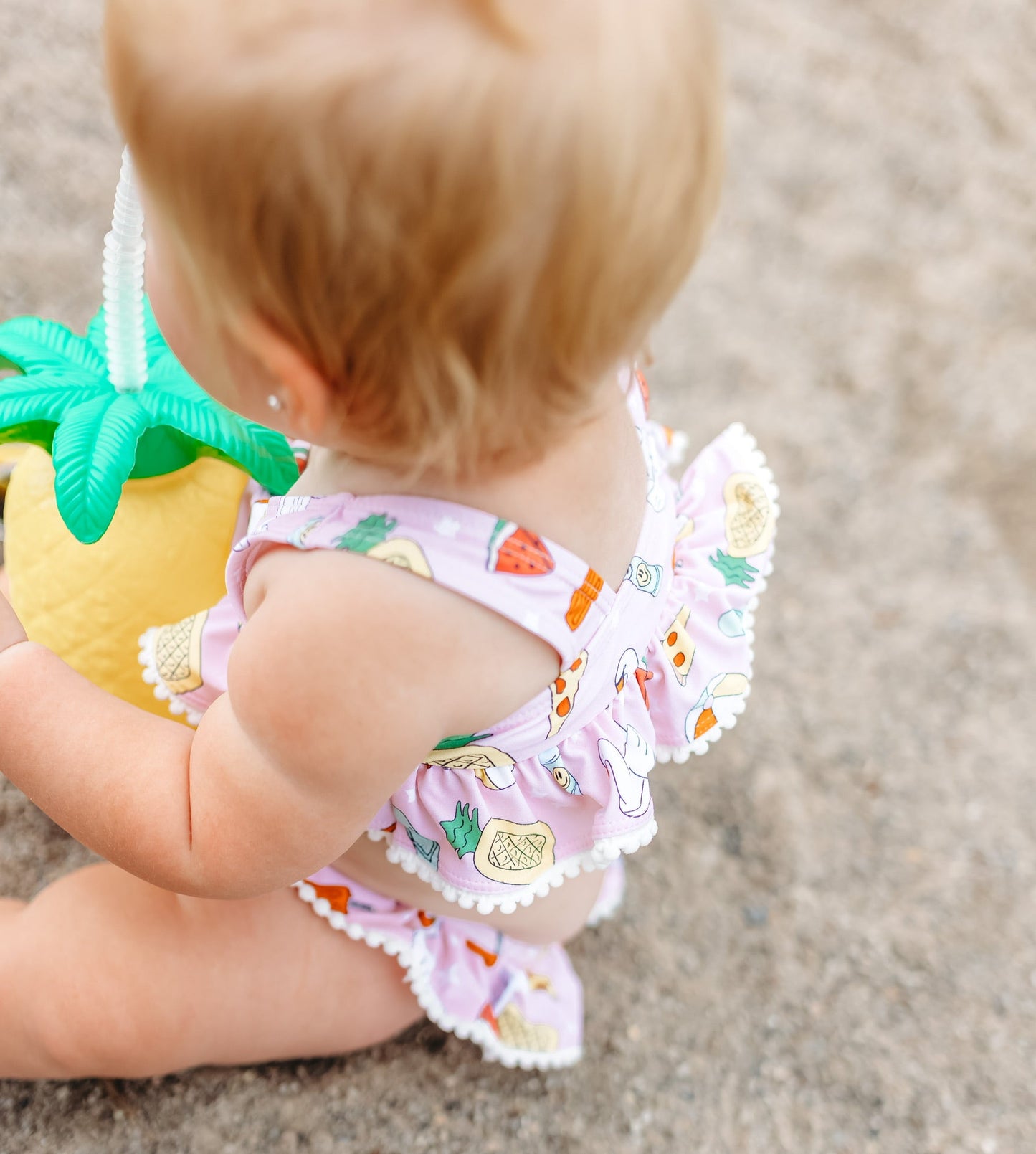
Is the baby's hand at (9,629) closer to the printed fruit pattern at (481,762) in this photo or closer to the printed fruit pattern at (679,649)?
the printed fruit pattern at (481,762)

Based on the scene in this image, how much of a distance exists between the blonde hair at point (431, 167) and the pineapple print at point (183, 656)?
0.32 m

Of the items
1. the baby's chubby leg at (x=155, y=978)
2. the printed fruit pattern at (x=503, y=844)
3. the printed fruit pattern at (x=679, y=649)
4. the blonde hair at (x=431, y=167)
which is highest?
the blonde hair at (x=431, y=167)

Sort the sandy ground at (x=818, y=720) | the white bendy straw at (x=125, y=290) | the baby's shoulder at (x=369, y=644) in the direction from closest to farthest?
1. the baby's shoulder at (x=369, y=644)
2. the white bendy straw at (x=125, y=290)
3. the sandy ground at (x=818, y=720)

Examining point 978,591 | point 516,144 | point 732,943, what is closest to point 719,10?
point 978,591

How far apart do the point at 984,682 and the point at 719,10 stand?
1390 millimetres

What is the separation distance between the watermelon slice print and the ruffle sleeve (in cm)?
21

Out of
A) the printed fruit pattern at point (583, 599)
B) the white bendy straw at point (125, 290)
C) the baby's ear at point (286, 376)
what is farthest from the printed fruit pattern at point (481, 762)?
the white bendy straw at point (125, 290)

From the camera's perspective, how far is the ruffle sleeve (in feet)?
2.72

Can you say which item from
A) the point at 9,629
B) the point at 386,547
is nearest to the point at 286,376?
the point at 386,547

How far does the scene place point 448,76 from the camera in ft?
1.47

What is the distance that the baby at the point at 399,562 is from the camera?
46 cm

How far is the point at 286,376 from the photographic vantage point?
1.76 ft

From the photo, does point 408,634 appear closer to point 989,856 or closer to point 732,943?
point 732,943

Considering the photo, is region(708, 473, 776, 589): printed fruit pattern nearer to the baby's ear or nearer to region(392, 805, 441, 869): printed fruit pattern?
region(392, 805, 441, 869): printed fruit pattern
